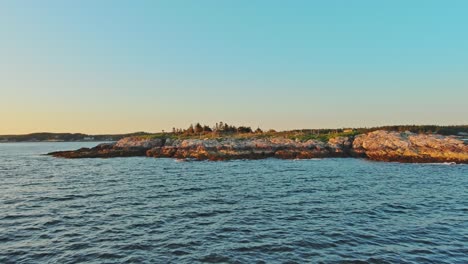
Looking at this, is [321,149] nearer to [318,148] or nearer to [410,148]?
[318,148]

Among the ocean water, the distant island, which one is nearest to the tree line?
the distant island

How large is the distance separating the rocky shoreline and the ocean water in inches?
910

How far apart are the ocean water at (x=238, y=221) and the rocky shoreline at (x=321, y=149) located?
75.8 ft

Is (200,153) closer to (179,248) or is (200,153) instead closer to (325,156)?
(325,156)

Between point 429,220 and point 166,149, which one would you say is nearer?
point 429,220

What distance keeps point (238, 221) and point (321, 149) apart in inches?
2110

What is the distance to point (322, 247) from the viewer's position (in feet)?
54.7

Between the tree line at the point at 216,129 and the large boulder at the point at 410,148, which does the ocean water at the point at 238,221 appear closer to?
the large boulder at the point at 410,148

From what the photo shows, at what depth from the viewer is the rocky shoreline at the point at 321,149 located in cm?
6097

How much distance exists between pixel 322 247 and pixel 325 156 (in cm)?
5415

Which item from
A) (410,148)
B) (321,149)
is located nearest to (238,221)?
(321,149)

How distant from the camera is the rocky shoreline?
60969mm

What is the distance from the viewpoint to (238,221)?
21.5 meters

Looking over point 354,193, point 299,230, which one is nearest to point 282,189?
point 354,193
